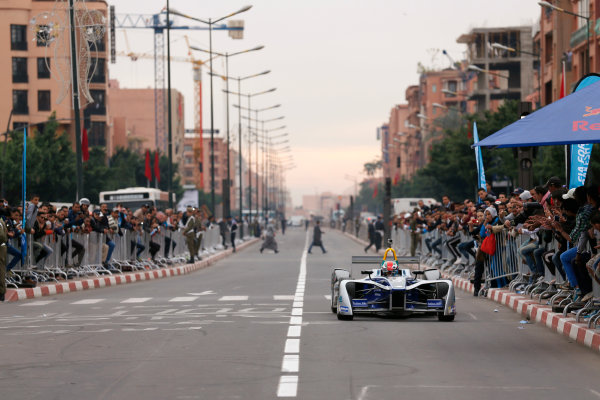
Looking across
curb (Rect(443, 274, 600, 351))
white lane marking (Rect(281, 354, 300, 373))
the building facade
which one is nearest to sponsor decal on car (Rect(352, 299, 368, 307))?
curb (Rect(443, 274, 600, 351))

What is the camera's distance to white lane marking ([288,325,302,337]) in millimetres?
13961

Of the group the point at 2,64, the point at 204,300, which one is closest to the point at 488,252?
the point at 204,300

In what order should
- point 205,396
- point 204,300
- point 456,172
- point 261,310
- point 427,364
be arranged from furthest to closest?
1. point 456,172
2. point 204,300
3. point 261,310
4. point 427,364
5. point 205,396

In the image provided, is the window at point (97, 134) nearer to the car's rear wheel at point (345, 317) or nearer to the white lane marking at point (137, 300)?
the white lane marking at point (137, 300)

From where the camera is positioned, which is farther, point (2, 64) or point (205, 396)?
point (2, 64)

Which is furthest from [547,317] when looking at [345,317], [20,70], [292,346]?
[20,70]

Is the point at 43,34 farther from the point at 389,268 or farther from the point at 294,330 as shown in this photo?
the point at 294,330

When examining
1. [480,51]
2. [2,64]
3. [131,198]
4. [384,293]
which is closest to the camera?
[384,293]

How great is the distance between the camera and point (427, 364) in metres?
11.0

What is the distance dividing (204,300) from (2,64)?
77.6m

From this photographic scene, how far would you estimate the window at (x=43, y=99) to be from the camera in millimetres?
97000

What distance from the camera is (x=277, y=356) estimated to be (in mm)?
11555

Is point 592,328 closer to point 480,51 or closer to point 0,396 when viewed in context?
point 0,396

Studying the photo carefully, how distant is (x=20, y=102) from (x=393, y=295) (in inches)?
3325
